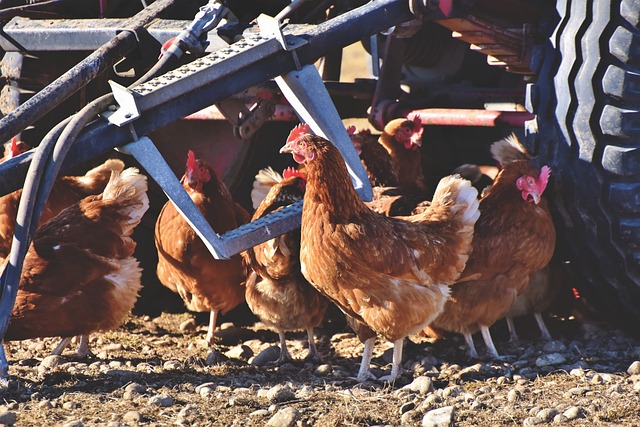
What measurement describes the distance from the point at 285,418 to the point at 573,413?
107 cm

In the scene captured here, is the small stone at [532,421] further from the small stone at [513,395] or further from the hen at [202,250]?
the hen at [202,250]

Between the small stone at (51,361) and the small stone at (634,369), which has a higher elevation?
the small stone at (51,361)

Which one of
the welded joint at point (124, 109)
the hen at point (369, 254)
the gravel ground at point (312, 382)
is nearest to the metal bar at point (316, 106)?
the hen at point (369, 254)

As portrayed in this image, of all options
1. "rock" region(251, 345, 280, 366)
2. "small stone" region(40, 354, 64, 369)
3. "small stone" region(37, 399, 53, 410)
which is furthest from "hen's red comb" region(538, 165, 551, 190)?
"small stone" region(40, 354, 64, 369)

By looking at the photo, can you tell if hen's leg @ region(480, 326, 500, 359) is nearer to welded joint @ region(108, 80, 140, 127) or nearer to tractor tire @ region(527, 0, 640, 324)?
tractor tire @ region(527, 0, 640, 324)

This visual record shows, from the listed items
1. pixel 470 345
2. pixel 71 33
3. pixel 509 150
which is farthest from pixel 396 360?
pixel 71 33

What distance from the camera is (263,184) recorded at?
5.09m

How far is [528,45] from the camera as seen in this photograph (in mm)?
4234

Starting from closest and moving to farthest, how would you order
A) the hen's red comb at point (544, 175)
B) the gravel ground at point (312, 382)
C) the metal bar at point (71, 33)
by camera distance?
the gravel ground at point (312, 382) → the metal bar at point (71, 33) → the hen's red comb at point (544, 175)

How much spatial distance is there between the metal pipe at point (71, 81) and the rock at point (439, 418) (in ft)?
6.44

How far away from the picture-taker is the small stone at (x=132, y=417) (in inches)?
127

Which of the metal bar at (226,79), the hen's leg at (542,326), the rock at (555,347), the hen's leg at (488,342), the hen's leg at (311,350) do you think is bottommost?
the hen's leg at (542,326)

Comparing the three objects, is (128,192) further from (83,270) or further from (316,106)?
(316,106)

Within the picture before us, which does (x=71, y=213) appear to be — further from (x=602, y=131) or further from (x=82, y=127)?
(x=602, y=131)
